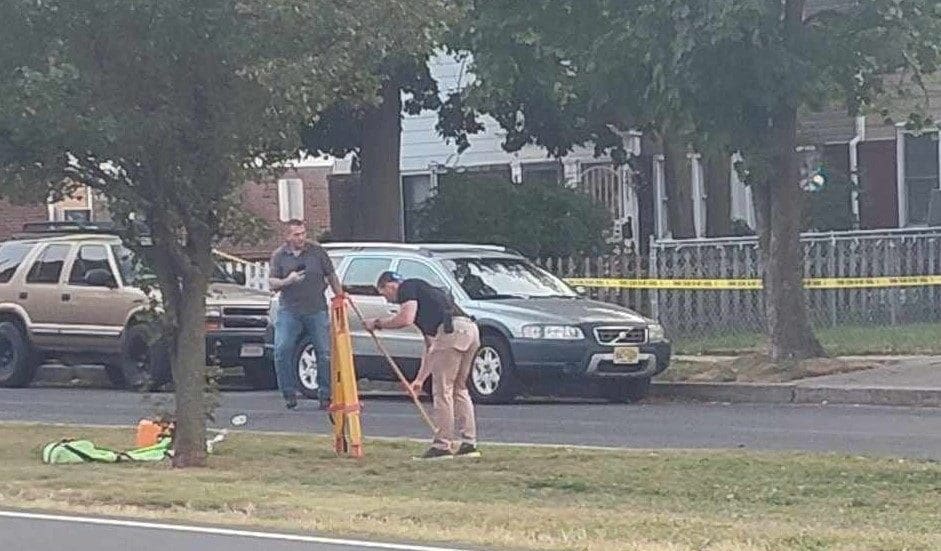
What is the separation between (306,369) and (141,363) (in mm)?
3234

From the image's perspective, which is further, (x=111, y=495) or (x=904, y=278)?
(x=904, y=278)

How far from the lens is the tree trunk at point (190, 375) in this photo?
15.3m

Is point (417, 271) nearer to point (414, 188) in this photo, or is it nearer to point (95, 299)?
point (95, 299)

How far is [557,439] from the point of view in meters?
17.0

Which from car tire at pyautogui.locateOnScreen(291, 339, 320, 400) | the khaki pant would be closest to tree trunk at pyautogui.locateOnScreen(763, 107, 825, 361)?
car tire at pyautogui.locateOnScreen(291, 339, 320, 400)

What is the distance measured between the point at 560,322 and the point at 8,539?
32.3 feet

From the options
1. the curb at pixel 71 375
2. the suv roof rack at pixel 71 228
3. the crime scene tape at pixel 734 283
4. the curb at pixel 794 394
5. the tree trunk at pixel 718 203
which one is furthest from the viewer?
the tree trunk at pixel 718 203

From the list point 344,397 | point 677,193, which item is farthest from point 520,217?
point 344,397

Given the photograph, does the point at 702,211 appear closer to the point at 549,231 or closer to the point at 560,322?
the point at 549,231

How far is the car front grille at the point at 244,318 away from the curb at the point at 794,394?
5.02m

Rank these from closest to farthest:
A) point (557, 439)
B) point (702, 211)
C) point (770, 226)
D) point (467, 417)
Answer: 1. point (467, 417)
2. point (557, 439)
3. point (770, 226)
4. point (702, 211)

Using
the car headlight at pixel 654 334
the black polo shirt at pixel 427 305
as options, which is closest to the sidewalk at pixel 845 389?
the car headlight at pixel 654 334

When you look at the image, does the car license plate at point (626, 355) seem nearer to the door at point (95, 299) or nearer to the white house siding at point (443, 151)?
the door at point (95, 299)

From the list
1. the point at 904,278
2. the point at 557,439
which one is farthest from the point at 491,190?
the point at 557,439
